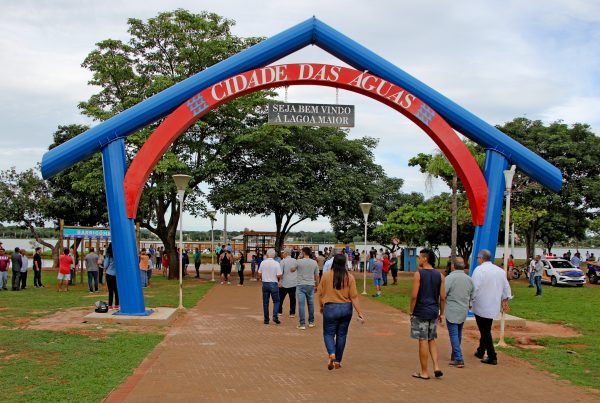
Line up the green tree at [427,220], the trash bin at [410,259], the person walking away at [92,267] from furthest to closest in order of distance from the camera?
the trash bin at [410,259]
the green tree at [427,220]
the person walking away at [92,267]

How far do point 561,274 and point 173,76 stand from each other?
20758mm

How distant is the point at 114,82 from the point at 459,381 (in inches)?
904

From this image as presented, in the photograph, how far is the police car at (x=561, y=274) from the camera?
2739 centimetres

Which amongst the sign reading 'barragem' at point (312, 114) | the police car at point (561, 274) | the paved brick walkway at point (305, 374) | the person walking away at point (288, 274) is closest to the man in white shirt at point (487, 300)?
the paved brick walkway at point (305, 374)

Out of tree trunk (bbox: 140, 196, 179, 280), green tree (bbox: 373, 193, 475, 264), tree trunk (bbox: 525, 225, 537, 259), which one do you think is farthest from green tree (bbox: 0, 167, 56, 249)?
tree trunk (bbox: 525, 225, 537, 259)

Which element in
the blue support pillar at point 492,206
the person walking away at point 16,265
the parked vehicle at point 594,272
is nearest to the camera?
the blue support pillar at point 492,206

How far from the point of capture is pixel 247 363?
8.43 metres

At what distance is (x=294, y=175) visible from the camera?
28.7 meters

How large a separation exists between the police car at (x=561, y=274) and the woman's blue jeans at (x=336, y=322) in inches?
901

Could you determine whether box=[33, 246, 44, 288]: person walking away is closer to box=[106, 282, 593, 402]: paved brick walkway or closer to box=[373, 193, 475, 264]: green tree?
box=[106, 282, 593, 402]: paved brick walkway

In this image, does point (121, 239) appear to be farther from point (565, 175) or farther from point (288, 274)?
point (565, 175)

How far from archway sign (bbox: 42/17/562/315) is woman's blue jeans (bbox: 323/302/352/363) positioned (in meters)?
5.79

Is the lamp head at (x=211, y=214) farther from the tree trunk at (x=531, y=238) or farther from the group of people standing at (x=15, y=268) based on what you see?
the tree trunk at (x=531, y=238)

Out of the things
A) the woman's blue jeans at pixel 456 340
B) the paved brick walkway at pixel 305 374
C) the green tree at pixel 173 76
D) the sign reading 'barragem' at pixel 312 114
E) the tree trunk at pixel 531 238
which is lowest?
the paved brick walkway at pixel 305 374
